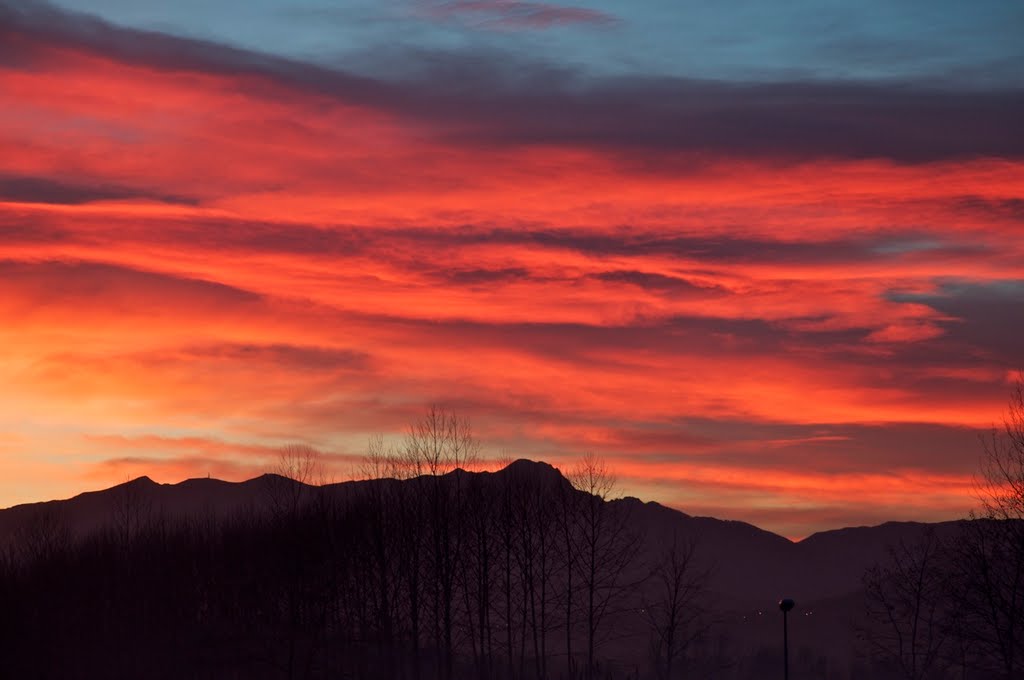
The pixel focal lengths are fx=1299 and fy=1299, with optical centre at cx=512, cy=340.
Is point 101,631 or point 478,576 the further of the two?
point 101,631

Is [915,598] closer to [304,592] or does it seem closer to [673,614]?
[673,614]

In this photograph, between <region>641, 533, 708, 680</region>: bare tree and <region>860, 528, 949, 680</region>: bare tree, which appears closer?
<region>860, 528, 949, 680</region>: bare tree

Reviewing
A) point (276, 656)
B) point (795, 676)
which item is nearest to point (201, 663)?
point (276, 656)

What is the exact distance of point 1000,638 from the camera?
47188mm

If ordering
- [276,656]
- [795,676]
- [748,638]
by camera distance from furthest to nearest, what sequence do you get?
[748,638] < [795,676] < [276,656]

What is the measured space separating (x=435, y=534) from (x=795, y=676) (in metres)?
79.0

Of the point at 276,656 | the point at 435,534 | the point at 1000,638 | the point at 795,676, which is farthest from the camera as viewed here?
the point at 795,676

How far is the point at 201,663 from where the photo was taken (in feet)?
216

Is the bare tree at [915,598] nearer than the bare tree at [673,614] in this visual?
Yes

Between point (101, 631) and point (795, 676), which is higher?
point (101, 631)

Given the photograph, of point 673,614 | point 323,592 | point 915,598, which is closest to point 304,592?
point 323,592

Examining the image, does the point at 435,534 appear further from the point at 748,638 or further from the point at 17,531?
the point at 748,638

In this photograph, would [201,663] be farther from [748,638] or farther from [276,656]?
[748,638]

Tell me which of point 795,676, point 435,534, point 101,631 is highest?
point 435,534
